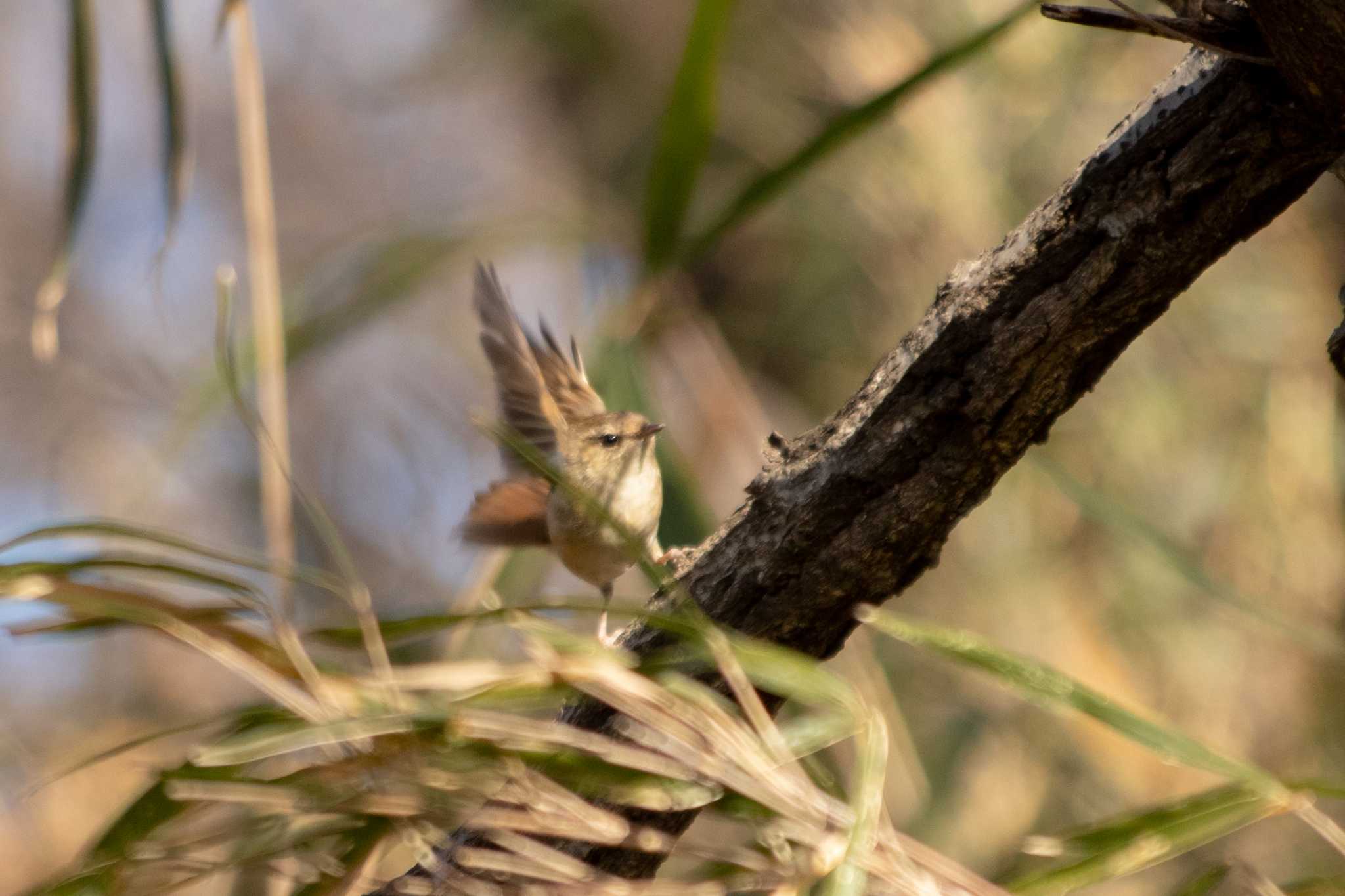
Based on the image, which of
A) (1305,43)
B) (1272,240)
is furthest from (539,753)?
(1272,240)

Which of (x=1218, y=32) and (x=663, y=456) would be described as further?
(x=663, y=456)

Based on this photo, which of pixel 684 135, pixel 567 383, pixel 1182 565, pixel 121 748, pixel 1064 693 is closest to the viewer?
pixel 121 748

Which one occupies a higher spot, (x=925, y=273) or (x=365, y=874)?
(x=925, y=273)

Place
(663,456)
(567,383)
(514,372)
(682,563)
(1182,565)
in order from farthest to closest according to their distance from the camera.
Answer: (567,383)
(514,372)
(663,456)
(1182,565)
(682,563)

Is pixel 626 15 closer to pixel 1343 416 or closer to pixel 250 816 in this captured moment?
pixel 1343 416

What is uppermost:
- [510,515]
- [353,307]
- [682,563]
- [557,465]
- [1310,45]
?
[353,307]

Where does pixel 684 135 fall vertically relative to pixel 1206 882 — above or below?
above

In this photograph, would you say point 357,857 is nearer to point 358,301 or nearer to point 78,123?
point 78,123

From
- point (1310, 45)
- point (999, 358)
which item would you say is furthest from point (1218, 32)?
point (999, 358)
